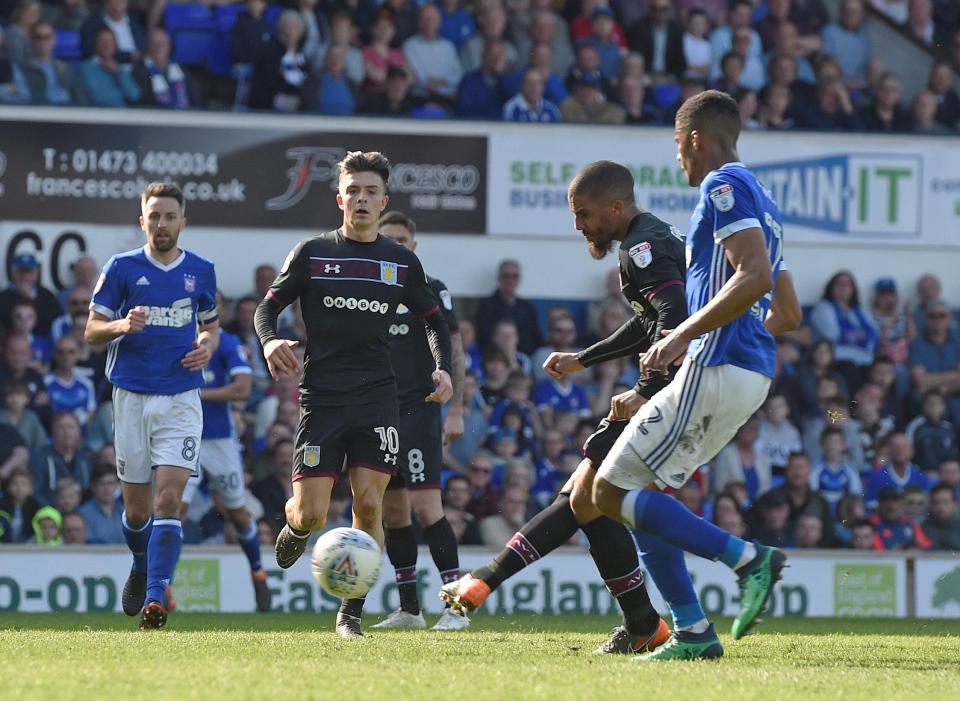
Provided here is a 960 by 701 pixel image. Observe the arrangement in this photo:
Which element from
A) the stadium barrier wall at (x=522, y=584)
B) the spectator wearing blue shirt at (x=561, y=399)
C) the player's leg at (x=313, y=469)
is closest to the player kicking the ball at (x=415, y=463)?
the player's leg at (x=313, y=469)

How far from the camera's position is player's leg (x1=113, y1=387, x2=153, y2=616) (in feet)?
30.0

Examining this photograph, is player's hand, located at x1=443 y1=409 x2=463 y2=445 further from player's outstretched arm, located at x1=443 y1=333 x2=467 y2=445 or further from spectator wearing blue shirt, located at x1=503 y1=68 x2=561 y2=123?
spectator wearing blue shirt, located at x1=503 y1=68 x2=561 y2=123

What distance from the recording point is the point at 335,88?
52.3ft

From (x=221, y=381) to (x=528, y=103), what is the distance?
5710 mm

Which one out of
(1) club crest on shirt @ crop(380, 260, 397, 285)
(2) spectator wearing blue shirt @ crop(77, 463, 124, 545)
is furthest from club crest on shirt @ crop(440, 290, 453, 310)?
(2) spectator wearing blue shirt @ crop(77, 463, 124, 545)

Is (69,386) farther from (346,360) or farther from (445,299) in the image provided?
(346,360)

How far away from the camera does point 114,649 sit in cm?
725

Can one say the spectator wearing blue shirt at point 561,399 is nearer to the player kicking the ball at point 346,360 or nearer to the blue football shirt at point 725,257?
the player kicking the ball at point 346,360

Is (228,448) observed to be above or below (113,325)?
below

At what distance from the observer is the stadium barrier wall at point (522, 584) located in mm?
12312

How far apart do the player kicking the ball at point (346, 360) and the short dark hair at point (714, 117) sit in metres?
2.03

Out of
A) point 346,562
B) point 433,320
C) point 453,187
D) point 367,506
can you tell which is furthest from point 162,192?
point 453,187

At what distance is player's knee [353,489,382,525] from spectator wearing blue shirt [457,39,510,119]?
867 centimetres

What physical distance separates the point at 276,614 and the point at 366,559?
14.4ft
